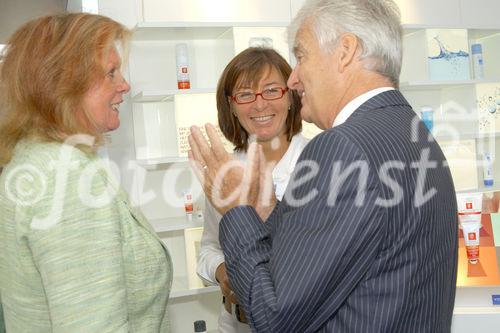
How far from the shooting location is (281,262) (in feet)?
2.84

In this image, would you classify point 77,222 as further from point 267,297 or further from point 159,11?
point 159,11

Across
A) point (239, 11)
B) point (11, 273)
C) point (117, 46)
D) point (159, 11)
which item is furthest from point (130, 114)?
point (11, 273)

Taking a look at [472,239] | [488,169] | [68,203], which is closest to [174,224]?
[472,239]

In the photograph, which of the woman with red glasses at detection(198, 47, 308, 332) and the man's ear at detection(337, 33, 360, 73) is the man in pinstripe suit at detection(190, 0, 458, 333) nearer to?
the man's ear at detection(337, 33, 360, 73)

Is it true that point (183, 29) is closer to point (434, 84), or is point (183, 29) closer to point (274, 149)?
point (274, 149)

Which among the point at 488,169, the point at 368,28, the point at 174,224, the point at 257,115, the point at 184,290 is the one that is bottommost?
the point at 184,290

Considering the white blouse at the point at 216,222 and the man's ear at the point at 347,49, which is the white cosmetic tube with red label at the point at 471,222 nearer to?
the white blouse at the point at 216,222

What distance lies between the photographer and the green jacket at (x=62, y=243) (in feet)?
3.09

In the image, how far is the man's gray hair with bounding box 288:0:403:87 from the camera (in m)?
1.01

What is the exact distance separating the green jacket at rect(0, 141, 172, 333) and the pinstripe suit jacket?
21 centimetres

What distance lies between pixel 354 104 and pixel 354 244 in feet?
0.89

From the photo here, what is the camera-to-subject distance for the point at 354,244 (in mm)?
827

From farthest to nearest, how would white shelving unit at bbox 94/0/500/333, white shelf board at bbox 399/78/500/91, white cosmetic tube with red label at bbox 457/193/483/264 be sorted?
white shelf board at bbox 399/78/500/91 < white shelving unit at bbox 94/0/500/333 < white cosmetic tube with red label at bbox 457/193/483/264

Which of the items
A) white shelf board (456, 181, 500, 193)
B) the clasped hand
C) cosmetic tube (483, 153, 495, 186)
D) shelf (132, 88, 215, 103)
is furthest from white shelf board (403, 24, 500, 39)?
the clasped hand
